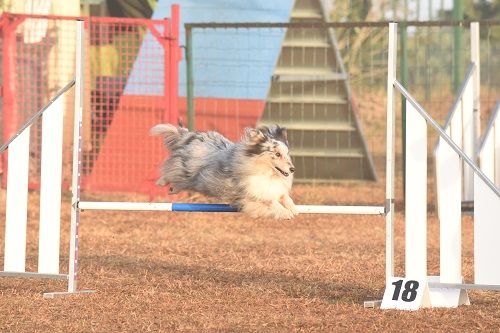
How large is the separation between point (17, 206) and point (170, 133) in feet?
3.69

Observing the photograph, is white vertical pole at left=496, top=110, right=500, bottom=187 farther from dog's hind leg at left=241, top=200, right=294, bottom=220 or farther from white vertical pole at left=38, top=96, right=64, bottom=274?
white vertical pole at left=38, top=96, right=64, bottom=274

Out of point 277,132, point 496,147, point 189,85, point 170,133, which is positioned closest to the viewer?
point 277,132

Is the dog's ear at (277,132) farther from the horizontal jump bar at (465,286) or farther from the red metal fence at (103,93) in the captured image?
the red metal fence at (103,93)

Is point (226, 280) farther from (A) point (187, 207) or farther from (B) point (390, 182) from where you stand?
(B) point (390, 182)

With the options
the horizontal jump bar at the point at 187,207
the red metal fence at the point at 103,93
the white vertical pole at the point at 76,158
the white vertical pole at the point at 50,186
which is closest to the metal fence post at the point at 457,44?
the red metal fence at the point at 103,93

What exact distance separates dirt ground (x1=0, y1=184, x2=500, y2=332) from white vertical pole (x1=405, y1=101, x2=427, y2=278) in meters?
0.28

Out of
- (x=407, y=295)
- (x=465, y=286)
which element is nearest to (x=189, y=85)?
(x=407, y=295)

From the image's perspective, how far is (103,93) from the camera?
1355 centimetres

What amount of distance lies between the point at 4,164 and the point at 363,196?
169 inches

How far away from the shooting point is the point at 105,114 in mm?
13570

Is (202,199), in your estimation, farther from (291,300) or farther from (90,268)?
(291,300)

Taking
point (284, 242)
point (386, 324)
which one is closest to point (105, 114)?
point (284, 242)

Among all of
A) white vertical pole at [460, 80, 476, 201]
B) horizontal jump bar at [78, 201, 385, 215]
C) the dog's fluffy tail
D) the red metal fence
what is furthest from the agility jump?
the red metal fence

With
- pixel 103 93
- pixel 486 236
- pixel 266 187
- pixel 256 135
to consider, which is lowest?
pixel 486 236
